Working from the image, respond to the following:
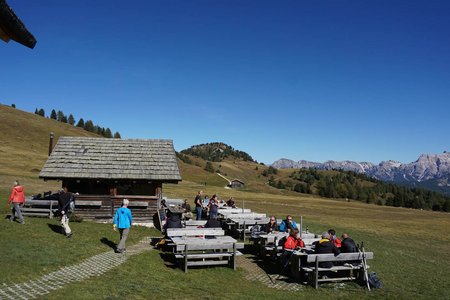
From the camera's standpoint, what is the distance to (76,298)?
31.8ft

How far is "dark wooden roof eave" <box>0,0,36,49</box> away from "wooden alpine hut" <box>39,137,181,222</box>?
19219 mm

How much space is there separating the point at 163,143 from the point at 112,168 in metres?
4.93

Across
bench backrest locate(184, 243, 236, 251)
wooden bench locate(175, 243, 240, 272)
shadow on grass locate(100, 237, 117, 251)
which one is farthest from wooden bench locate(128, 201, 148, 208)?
bench backrest locate(184, 243, 236, 251)

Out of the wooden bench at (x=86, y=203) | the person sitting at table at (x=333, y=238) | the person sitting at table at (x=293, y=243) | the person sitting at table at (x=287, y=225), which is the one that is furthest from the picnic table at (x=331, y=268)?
the wooden bench at (x=86, y=203)

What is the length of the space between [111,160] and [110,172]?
4.64 ft

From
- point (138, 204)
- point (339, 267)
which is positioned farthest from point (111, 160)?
point (339, 267)

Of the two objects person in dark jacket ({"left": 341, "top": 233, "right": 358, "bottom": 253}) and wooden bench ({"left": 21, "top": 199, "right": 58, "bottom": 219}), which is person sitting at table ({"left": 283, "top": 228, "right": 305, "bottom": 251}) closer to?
person in dark jacket ({"left": 341, "top": 233, "right": 358, "bottom": 253})

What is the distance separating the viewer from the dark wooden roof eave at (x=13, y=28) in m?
5.17

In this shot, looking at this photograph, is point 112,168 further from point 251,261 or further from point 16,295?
point 16,295

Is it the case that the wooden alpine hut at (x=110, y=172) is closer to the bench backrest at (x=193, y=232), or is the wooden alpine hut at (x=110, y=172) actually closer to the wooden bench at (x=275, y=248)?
the bench backrest at (x=193, y=232)

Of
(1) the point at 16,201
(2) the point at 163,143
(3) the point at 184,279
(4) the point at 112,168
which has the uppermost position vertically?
(2) the point at 163,143

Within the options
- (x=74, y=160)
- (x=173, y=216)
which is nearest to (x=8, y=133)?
(x=74, y=160)

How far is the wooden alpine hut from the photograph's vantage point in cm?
2469

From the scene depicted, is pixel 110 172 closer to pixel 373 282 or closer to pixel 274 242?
pixel 274 242
